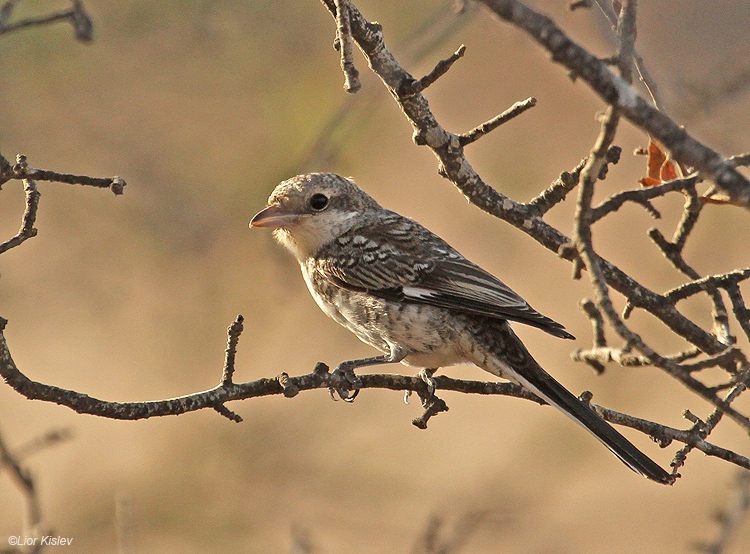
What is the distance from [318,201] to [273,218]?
0.34 metres

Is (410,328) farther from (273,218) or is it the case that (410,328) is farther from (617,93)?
(617,93)

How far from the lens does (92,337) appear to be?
33.7 feet

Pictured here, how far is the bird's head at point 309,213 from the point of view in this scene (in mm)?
4770

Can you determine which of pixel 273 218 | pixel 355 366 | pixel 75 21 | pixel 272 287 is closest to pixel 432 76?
pixel 75 21

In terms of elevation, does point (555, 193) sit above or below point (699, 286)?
above

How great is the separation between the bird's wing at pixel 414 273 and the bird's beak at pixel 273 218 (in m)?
0.27

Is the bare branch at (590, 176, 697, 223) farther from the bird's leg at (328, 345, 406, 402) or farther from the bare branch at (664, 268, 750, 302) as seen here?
the bird's leg at (328, 345, 406, 402)

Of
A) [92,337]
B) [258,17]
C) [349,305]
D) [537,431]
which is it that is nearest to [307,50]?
[258,17]

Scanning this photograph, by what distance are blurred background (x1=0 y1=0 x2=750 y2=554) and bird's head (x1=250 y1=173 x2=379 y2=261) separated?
1790mm

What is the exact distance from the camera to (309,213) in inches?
189

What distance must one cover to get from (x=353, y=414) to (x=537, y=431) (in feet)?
6.85

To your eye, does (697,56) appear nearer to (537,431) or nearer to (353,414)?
(537,431)

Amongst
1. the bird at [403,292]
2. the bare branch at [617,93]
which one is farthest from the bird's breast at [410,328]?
the bare branch at [617,93]

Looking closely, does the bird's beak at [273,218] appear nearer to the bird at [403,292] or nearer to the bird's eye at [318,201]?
the bird at [403,292]
